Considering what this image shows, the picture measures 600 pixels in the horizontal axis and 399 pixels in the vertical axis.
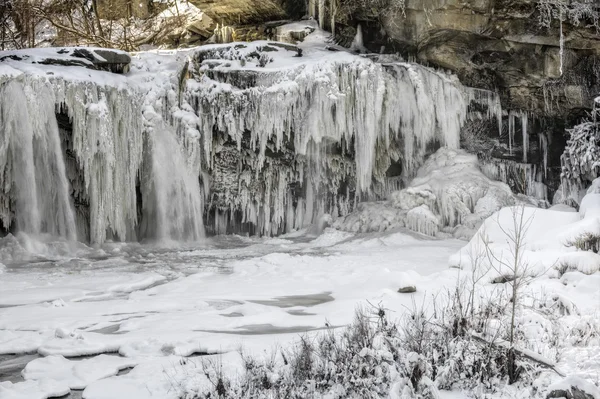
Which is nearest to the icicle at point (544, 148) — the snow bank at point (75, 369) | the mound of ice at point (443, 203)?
the mound of ice at point (443, 203)

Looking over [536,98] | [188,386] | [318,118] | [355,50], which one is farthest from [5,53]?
[536,98]

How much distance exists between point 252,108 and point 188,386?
10.3 m

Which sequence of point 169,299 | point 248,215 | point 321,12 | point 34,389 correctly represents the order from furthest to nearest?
point 321,12 → point 248,215 → point 169,299 → point 34,389

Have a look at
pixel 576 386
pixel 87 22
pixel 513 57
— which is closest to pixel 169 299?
pixel 576 386

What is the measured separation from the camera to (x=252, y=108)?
14.4 meters

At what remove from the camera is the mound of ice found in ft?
45.9

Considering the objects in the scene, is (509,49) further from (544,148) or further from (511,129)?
(544,148)

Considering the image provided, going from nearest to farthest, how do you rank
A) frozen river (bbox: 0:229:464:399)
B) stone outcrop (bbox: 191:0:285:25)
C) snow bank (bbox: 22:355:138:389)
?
snow bank (bbox: 22:355:138:389) < frozen river (bbox: 0:229:464:399) < stone outcrop (bbox: 191:0:285:25)

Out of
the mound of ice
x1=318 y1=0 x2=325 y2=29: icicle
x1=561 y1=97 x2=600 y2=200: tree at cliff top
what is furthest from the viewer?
x1=318 y1=0 x2=325 y2=29: icicle

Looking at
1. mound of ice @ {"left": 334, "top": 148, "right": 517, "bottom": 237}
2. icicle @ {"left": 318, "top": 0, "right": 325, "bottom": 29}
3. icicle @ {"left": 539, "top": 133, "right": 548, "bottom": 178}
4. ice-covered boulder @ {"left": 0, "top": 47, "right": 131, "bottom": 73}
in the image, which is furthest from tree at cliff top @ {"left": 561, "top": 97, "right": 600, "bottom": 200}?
ice-covered boulder @ {"left": 0, "top": 47, "right": 131, "bottom": 73}

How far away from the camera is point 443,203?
1430cm

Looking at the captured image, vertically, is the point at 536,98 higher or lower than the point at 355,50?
lower

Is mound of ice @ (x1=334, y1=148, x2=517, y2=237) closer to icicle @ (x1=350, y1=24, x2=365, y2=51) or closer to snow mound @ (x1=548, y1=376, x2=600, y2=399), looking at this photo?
icicle @ (x1=350, y1=24, x2=365, y2=51)

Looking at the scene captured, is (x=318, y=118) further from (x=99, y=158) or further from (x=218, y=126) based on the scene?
(x=99, y=158)
